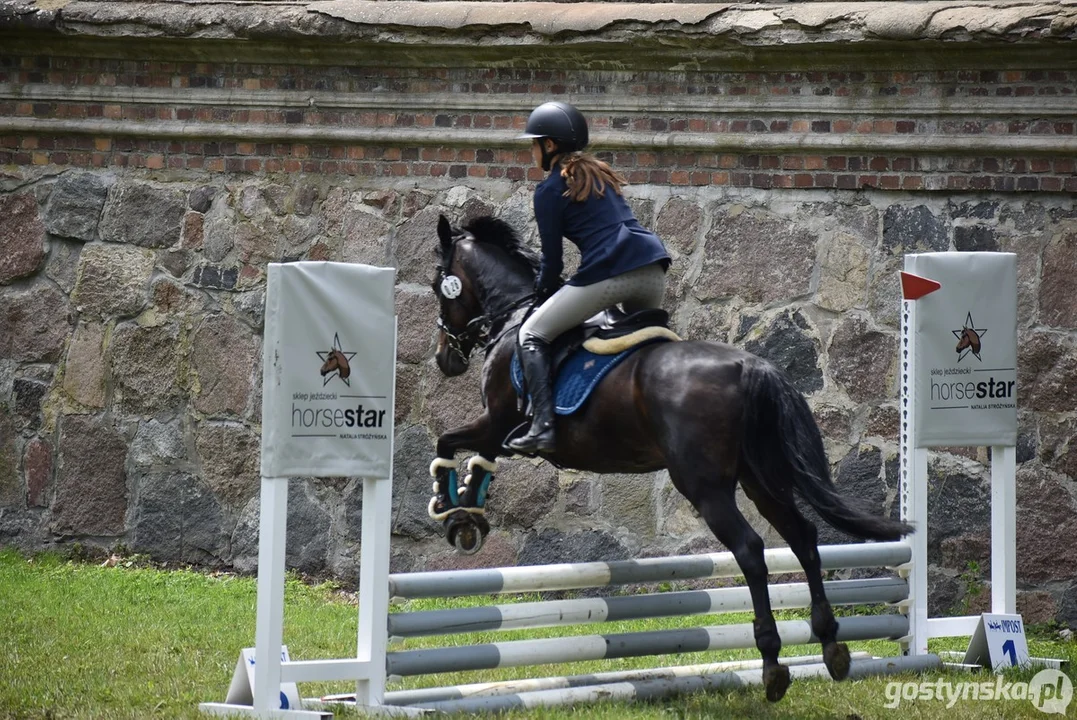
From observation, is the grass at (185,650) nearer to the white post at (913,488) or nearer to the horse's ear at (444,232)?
the white post at (913,488)

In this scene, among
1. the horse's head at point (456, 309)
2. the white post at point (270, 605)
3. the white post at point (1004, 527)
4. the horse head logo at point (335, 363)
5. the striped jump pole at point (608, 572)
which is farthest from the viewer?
the horse's head at point (456, 309)

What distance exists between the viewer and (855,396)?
26.0 feet

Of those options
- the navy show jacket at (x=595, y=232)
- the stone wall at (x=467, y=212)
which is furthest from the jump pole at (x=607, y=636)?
the stone wall at (x=467, y=212)

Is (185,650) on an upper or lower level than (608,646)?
lower

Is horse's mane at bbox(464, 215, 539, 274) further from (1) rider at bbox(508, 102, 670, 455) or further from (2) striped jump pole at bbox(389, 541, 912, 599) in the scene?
(2) striped jump pole at bbox(389, 541, 912, 599)

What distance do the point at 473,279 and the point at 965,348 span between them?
2.29m

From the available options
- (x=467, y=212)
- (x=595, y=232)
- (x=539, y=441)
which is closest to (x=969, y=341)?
(x=595, y=232)

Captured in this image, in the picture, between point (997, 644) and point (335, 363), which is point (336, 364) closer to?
point (335, 363)

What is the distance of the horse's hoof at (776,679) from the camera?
532 cm

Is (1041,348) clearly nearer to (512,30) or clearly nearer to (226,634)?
(512,30)

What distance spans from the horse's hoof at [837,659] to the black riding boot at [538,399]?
4.58ft

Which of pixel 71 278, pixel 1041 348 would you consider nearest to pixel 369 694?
pixel 1041 348

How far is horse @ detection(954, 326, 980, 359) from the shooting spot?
21.0ft

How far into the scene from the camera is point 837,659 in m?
5.45
